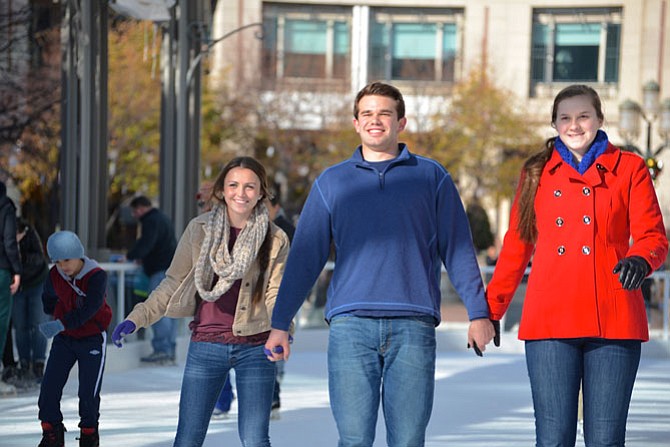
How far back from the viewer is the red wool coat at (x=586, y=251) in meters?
4.90

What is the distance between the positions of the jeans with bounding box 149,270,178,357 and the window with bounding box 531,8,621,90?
37412 mm

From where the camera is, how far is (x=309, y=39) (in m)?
51.2

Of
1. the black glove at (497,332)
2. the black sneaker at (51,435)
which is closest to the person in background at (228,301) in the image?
the black glove at (497,332)

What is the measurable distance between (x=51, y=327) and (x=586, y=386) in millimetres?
3351

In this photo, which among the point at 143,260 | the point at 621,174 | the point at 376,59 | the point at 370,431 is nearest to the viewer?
the point at 370,431

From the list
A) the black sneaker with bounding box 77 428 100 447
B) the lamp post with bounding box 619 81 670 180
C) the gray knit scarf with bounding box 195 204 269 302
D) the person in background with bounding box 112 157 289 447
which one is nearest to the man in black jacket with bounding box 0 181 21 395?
the black sneaker with bounding box 77 428 100 447

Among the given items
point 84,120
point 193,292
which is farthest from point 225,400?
point 84,120

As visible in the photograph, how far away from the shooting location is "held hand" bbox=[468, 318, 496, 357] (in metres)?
4.67

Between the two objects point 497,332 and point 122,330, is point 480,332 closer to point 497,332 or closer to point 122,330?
point 497,332

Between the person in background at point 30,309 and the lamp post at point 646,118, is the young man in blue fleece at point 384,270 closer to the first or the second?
the person in background at point 30,309

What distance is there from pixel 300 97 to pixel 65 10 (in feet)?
103

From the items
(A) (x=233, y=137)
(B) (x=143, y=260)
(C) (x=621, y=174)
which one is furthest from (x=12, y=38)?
(A) (x=233, y=137)

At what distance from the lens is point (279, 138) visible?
46094mm

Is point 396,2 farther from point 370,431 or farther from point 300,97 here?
point 370,431
